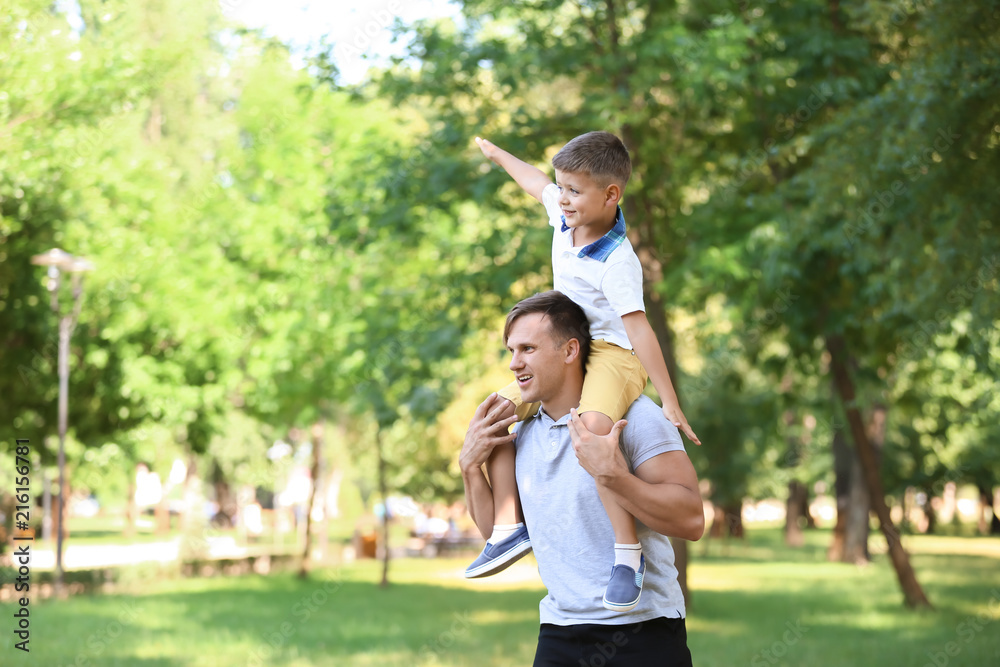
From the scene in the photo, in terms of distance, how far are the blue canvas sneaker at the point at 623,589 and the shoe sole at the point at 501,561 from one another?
381mm

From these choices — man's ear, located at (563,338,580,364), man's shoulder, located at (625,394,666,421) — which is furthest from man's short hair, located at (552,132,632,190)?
man's shoulder, located at (625,394,666,421)

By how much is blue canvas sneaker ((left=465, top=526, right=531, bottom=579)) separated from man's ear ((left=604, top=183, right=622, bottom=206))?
1.03m

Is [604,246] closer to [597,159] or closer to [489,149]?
[597,159]

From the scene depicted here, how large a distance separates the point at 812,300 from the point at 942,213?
402 centimetres

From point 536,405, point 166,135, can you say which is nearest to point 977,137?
point 536,405

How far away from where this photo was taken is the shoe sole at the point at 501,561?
3.05 metres

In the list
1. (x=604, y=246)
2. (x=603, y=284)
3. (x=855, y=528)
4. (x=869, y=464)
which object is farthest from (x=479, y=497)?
(x=855, y=528)

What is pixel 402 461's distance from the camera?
1346 inches

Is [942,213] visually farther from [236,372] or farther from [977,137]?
[236,372]

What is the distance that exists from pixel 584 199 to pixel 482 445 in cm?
79

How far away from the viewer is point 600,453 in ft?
8.57

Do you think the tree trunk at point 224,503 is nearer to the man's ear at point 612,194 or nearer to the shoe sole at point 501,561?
the shoe sole at point 501,561

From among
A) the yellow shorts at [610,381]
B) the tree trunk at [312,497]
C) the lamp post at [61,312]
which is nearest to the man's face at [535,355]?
the yellow shorts at [610,381]

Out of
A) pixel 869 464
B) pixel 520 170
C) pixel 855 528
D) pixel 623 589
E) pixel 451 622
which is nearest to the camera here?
pixel 623 589
